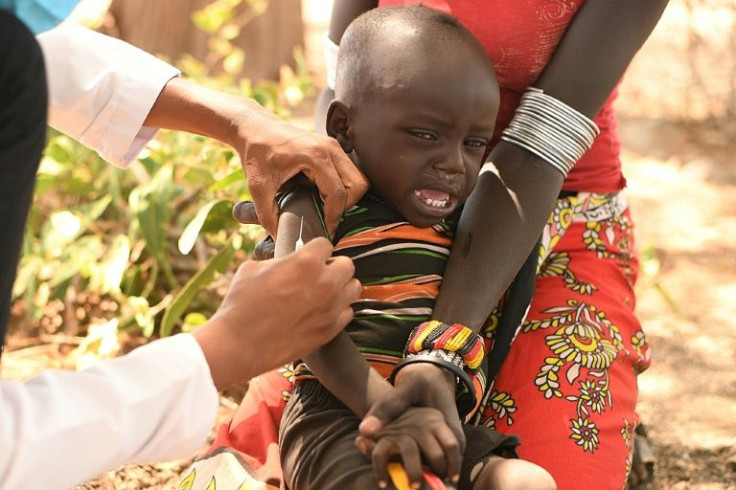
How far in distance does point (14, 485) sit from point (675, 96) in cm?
557

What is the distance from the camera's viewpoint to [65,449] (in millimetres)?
1617

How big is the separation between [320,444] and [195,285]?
1401mm

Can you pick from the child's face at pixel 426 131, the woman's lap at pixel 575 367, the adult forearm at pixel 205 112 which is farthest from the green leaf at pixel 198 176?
the child's face at pixel 426 131

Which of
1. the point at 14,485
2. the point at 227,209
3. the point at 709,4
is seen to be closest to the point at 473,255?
the point at 14,485

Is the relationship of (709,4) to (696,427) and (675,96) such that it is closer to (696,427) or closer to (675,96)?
(675,96)

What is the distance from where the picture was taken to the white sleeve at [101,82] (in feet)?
8.31

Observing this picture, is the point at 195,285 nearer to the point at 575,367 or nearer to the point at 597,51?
the point at 575,367

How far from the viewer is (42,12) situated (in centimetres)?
185

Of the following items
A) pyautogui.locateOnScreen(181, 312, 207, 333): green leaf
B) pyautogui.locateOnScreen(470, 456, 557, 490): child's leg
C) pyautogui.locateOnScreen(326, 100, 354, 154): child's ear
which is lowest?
pyautogui.locateOnScreen(181, 312, 207, 333): green leaf

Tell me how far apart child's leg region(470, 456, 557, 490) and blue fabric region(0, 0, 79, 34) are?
43.9 inches

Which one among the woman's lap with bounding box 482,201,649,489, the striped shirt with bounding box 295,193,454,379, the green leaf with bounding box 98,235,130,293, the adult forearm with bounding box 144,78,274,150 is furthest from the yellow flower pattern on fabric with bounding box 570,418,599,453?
the green leaf with bounding box 98,235,130,293

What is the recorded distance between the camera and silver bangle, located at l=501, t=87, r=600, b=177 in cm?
242

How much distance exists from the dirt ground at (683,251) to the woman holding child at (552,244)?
2.47ft

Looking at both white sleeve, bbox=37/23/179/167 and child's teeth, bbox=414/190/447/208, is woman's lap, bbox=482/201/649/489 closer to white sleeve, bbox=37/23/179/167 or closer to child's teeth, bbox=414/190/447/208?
child's teeth, bbox=414/190/447/208
